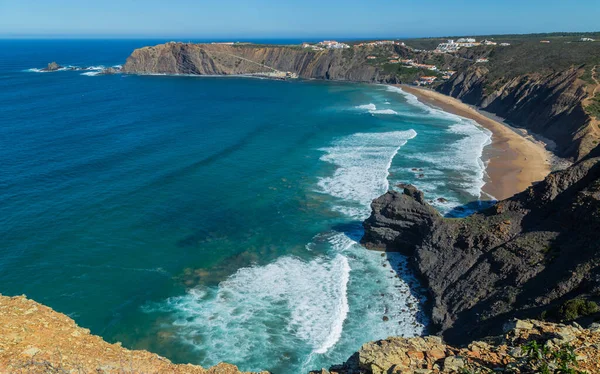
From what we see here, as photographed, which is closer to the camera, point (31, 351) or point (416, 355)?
point (31, 351)

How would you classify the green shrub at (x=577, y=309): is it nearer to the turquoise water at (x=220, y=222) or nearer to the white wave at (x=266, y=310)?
the turquoise water at (x=220, y=222)

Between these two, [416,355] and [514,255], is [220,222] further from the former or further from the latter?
[416,355]

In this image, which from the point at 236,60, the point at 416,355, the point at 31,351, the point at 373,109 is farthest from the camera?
the point at 236,60

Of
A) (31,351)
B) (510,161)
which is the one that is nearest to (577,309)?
(31,351)

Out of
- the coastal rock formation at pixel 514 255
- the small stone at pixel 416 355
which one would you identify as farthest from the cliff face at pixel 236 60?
the small stone at pixel 416 355

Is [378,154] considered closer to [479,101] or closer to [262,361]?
[262,361]

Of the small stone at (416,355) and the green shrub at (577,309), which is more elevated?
the small stone at (416,355)

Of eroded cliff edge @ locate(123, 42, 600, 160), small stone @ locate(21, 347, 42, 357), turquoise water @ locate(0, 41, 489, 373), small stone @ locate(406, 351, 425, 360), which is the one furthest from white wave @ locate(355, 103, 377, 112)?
small stone @ locate(21, 347, 42, 357)

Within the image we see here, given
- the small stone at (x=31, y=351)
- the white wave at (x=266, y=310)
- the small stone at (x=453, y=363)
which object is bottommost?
the white wave at (x=266, y=310)
